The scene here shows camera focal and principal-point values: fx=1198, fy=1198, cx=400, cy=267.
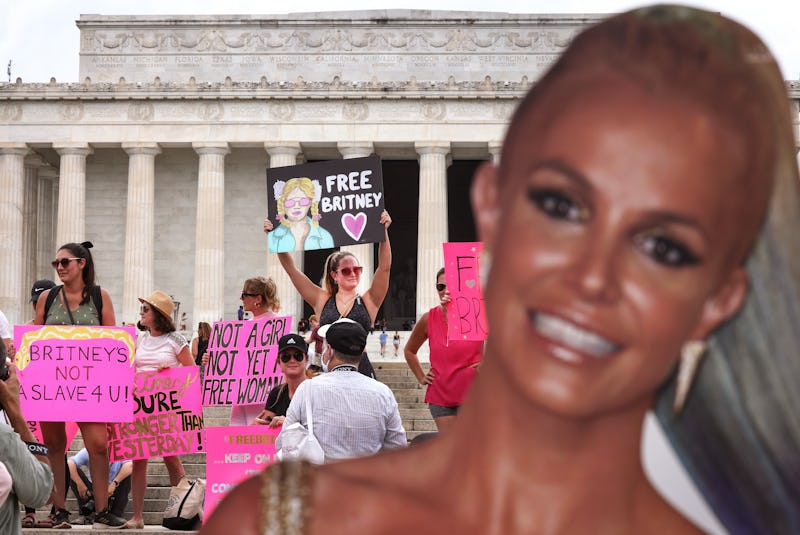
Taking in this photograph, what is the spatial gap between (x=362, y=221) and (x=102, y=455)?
3671 millimetres

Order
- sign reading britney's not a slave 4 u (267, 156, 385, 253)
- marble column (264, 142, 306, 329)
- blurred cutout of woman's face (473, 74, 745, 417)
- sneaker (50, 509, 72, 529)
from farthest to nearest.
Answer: marble column (264, 142, 306, 329) → sneaker (50, 509, 72, 529) → sign reading britney's not a slave 4 u (267, 156, 385, 253) → blurred cutout of woman's face (473, 74, 745, 417)

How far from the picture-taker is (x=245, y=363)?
12164mm

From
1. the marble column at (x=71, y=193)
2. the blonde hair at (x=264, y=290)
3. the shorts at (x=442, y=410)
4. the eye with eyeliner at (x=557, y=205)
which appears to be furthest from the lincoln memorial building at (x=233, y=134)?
the eye with eyeliner at (x=557, y=205)

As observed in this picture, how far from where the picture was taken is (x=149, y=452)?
12312 millimetres

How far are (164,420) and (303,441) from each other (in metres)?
5.15

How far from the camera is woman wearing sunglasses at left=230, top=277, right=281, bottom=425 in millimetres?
12430

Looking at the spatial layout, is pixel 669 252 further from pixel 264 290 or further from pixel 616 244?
pixel 264 290

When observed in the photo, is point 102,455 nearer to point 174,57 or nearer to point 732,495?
point 732,495

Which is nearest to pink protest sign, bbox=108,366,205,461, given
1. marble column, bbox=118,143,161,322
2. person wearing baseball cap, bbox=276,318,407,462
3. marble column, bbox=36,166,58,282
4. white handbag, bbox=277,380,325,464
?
person wearing baseball cap, bbox=276,318,407,462

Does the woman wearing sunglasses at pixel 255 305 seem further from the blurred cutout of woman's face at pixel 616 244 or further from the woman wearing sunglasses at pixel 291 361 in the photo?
the blurred cutout of woman's face at pixel 616 244

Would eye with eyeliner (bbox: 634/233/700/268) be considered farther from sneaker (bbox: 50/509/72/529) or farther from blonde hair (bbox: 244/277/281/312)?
sneaker (bbox: 50/509/72/529)

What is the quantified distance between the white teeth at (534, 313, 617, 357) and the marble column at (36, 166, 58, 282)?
54.0 metres

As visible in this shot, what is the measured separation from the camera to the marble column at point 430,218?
160 feet

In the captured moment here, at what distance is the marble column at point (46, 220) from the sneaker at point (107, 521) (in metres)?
42.4
